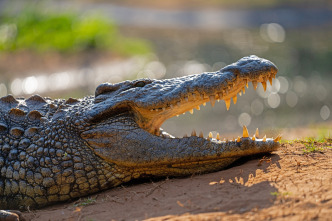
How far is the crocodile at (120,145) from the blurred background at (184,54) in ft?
11.0

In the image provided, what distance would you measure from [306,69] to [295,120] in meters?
3.45

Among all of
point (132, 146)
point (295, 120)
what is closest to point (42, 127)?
point (132, 146)

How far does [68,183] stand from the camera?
168 inches

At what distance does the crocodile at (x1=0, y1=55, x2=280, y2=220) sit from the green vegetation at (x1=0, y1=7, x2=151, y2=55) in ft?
30.4

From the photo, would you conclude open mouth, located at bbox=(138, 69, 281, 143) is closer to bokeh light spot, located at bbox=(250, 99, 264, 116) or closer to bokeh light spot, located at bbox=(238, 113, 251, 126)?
bokeh light spot, located at bbox=(238, 113, 251, 126)

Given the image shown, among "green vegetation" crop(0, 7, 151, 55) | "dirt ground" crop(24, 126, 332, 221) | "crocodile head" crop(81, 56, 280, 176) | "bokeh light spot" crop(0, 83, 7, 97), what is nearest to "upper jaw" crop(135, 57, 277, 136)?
"crocodile head" crop(81, 56, 280, 176)

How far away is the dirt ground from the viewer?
3.30 meters

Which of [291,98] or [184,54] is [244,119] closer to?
[291,98]

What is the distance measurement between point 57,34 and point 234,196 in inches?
444

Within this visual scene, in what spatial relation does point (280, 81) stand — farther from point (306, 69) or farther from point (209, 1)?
point (209, 1)

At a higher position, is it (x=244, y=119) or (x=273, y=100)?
(x=273, y=100)

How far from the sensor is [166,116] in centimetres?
443

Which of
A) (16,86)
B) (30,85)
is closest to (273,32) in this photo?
(30,85)

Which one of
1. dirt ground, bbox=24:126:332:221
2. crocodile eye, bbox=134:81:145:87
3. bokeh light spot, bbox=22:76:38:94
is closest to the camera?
dirt ground, bbox=24:126:332:221
